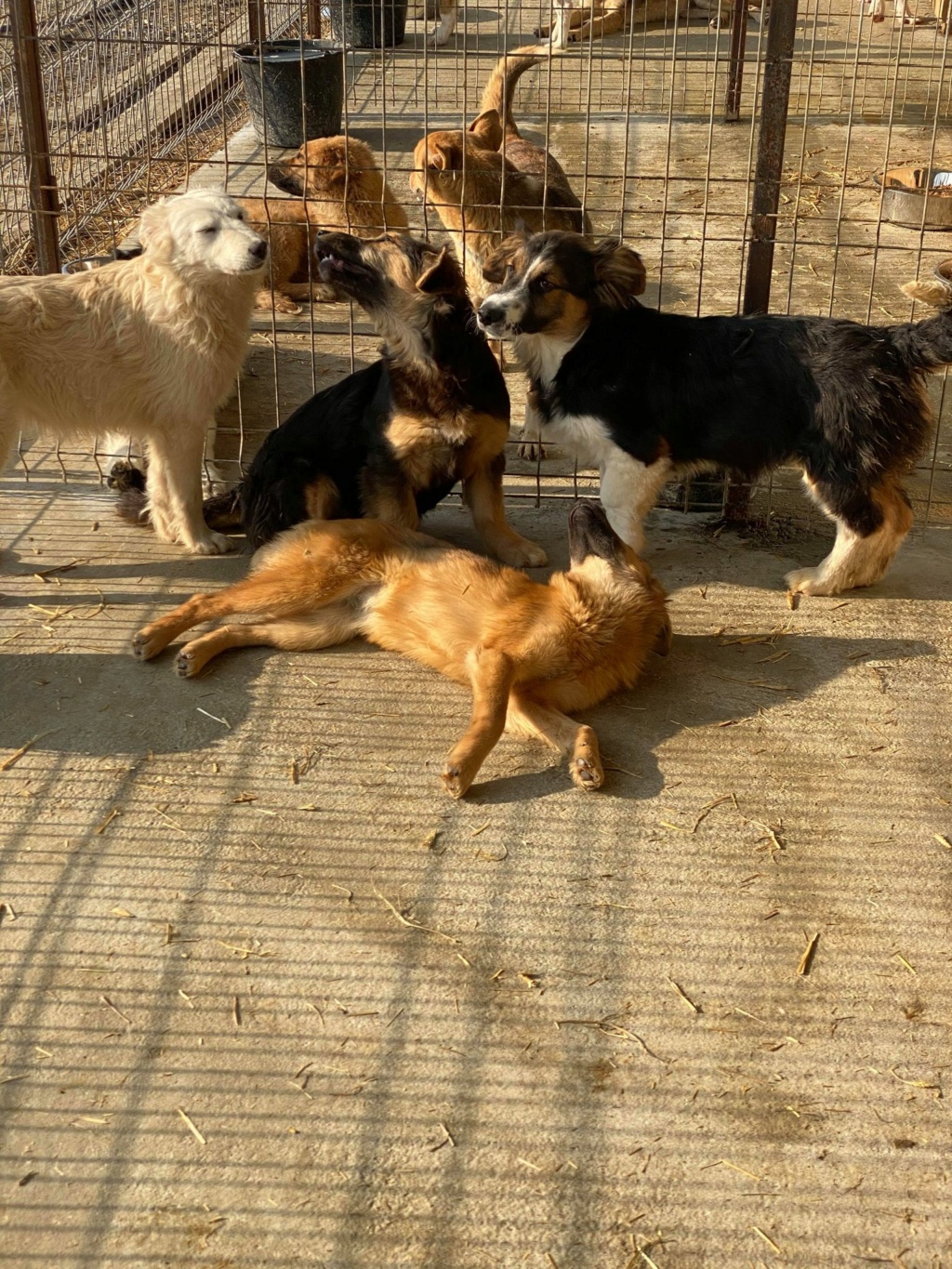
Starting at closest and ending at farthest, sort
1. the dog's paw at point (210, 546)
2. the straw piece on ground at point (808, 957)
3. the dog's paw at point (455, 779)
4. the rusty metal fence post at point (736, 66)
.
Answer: the straw piece on ground at point (808, 957), the dog's paw at point (455, 779), the dog's paw at point (210, 546), the rusty metal fence post at point (736, 66)

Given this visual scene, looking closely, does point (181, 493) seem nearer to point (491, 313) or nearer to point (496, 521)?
point (496, 521)

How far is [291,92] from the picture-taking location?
10844 mm

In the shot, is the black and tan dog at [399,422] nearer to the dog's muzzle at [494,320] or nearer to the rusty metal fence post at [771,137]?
the dog's muzzle at [494,320]

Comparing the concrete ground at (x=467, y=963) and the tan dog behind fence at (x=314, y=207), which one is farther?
the tan dog behind fence at (x=314, y=207)

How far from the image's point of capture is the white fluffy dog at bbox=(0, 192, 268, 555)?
15.8ft

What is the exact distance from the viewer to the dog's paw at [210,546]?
5.28 m

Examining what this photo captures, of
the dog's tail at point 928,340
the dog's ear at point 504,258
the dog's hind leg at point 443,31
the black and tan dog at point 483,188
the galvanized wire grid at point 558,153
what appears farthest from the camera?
the dog's hind leg at point 443,31

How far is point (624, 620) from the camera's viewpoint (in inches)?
167

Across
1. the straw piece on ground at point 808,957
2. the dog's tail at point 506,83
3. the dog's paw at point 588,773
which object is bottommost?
the straw piece on ground at point 808,957

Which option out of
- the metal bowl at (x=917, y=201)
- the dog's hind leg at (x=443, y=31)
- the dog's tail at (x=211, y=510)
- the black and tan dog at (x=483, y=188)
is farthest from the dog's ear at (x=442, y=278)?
the dog's hind leg at (x=443, y=31)

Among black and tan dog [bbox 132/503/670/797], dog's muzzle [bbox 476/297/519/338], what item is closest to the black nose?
dog's muzzle [bbox 476/297/519/338]

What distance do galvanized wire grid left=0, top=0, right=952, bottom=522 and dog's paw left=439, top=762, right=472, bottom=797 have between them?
86.4 inches

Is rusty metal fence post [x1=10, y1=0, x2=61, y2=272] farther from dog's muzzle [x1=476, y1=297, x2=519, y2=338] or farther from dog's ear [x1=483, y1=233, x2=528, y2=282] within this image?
dog's muzzle [x1=476, y1=297, x2=519, y2=338]

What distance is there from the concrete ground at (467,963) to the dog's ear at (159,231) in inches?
59.0
